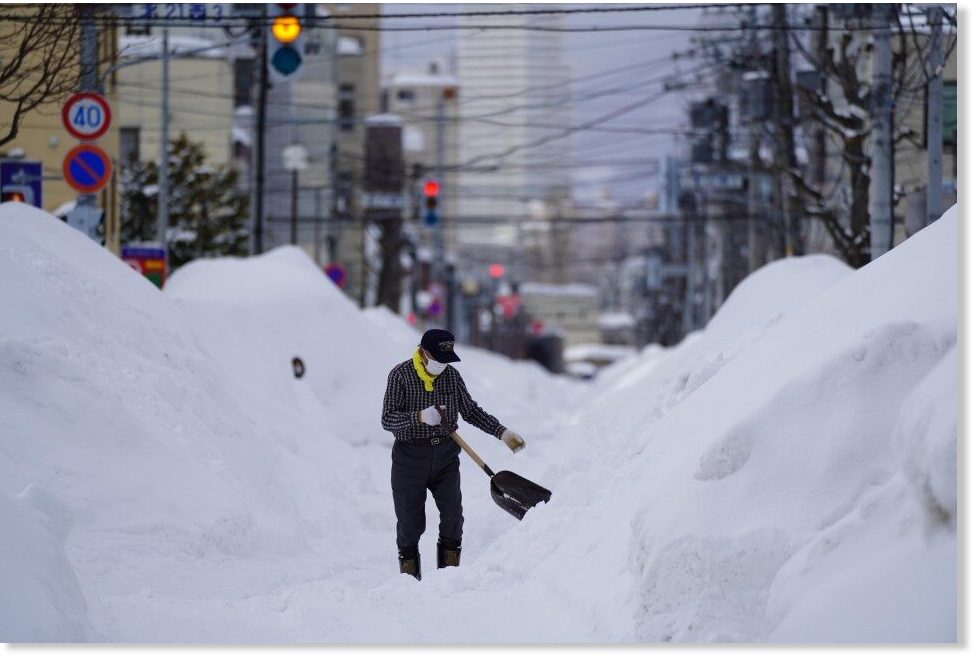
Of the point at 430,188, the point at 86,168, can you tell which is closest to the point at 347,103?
the point at 430,188

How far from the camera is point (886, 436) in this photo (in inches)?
281

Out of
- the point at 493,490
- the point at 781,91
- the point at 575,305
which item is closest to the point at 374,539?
the point at 493,490

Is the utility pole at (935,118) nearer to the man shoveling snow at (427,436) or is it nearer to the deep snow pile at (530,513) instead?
the deep snow pile at (530,513)

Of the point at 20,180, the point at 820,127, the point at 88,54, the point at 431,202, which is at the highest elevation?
the point at 88,54

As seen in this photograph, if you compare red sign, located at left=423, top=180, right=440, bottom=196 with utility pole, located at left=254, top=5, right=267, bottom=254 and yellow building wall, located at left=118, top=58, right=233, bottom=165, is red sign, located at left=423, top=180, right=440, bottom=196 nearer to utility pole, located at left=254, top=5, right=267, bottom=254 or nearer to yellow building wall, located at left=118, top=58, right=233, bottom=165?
utility pole, located at left=254, top=5, right=267, bottom=254

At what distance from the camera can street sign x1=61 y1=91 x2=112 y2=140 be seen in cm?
1625

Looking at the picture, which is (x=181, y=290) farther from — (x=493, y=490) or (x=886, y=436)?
(x=886, y=436)

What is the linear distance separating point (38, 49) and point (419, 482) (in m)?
7.33

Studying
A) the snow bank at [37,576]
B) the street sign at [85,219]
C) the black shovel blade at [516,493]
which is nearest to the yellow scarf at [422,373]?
the black shovel blade at [516,493]

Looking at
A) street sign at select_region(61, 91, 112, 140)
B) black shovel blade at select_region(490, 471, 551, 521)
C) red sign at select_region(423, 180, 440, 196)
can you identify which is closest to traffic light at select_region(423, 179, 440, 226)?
red sign at select_region(423, 180, 440, 196)

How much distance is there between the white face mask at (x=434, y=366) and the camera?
9.71 meters

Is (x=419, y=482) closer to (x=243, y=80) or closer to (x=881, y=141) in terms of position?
(x=881, y=141)

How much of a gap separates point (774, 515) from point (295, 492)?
709 cm

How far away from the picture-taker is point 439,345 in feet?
31.5
